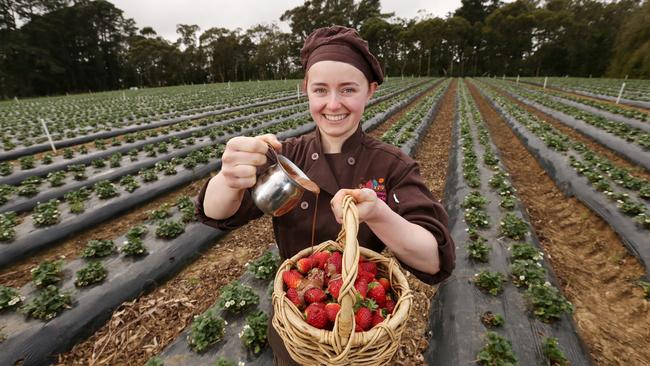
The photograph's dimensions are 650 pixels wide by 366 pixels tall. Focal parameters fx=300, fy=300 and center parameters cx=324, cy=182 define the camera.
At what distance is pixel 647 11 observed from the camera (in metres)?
43.3

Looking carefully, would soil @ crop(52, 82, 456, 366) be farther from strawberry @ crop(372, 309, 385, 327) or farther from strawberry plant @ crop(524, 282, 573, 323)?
strawberry @ crop(372, 309, 385, 327)

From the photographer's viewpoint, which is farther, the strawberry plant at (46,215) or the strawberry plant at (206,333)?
the strawberry plant at (46,215)

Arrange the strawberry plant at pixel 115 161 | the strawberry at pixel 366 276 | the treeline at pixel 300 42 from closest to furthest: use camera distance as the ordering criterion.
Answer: the strawberry at pixel 366 276, the strawberry plant at pixel 115 161, the treeline at pixel 300 42

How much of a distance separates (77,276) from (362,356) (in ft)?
14.5

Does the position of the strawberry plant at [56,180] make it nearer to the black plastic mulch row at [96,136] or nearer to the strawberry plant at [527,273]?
the black plastic mulch row at [96,136]

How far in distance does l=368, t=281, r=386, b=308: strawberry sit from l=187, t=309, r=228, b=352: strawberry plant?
7.16 ft

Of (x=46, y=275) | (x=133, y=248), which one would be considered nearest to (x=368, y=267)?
(x=133, y=248)

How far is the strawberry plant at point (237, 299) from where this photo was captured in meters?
3.48

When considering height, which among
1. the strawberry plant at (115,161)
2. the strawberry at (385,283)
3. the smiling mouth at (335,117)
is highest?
the smiling mouth at (335,117)

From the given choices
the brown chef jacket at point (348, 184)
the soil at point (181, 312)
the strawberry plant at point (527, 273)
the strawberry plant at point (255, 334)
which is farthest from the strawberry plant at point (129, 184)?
the strawberry plant at point (527, 273)

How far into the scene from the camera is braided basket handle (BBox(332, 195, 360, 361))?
126 centimetres

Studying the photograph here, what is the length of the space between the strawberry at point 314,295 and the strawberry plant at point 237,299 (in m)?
2.12

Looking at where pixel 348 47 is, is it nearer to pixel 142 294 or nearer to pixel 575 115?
pixel 142 294

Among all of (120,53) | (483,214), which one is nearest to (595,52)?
(483,214)
